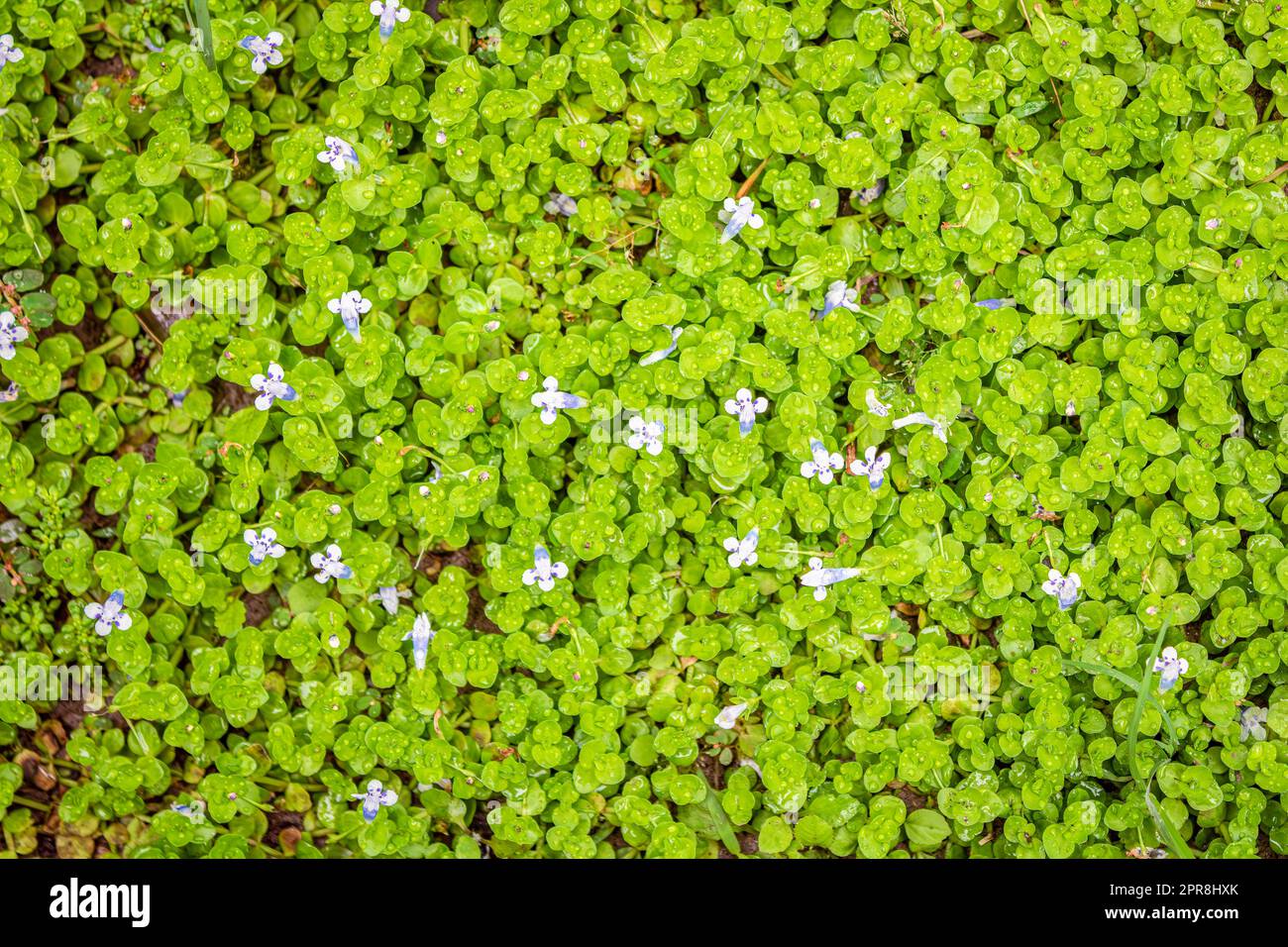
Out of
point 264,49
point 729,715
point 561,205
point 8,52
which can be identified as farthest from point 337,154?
point 729,715

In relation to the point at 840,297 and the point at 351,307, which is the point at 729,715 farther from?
the point at 351,307

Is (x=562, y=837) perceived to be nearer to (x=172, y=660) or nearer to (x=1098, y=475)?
(x=172, y=660)

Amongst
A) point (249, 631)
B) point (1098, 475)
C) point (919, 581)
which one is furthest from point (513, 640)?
point (1098, 475)

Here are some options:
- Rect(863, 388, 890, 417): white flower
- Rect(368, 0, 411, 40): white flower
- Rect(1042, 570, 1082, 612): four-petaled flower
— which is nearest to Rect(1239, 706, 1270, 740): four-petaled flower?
Rect(1042, 570, 1082, 612): four-petaled flower

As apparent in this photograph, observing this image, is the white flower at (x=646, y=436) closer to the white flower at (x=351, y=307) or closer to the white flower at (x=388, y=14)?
the white flower at (x=351, y=307)

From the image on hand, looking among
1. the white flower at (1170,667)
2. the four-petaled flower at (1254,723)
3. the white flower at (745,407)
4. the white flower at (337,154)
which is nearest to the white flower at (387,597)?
the white flower at (745,407)

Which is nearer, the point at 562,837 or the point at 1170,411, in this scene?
the point at 562,837
